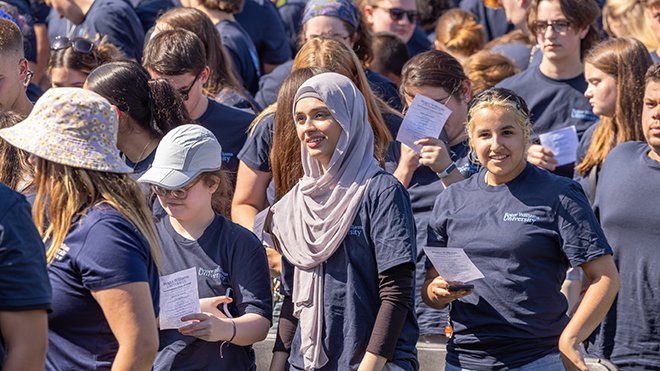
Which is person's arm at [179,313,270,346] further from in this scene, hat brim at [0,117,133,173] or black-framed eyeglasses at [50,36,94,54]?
black-framed eyeglasses at [50,36,94,54]

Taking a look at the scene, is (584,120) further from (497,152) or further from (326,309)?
(326,309)

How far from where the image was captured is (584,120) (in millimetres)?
6445

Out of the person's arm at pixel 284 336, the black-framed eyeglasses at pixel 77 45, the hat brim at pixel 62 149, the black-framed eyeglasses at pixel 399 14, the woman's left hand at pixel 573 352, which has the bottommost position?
the person's arm at pixel 284 336

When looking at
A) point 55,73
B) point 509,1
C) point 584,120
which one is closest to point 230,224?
point 55,73

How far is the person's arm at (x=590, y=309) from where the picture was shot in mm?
4441

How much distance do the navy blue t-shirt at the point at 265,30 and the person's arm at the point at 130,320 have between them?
5102 mm

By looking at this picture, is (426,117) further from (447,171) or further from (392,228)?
(392,228)

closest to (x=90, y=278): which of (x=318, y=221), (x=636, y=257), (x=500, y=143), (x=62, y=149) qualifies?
(x=62, y=149)

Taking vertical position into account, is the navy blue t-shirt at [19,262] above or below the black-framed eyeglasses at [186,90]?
above

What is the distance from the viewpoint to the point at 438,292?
4.50 meters

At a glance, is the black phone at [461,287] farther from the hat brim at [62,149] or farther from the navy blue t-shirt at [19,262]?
the navy blue t-shirt at [19,262]

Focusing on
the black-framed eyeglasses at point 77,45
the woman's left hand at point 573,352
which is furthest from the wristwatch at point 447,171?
the black-framed eyeglasses at point 77,45

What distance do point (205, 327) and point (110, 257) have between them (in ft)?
3.27

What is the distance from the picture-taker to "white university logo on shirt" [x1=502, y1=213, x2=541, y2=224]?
14.9ft
